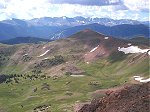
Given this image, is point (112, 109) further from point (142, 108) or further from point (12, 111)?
point (12, 111)

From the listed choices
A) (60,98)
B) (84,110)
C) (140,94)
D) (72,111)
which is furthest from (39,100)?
(140,94)

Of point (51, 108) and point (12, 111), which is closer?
point (51, 108)

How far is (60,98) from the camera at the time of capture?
603 feet

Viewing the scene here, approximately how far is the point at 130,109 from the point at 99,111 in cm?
1040

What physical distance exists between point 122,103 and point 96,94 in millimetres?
98835

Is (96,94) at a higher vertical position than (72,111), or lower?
lower

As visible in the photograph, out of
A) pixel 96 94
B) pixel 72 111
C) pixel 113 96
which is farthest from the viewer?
pixel 96 94

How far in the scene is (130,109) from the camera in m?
79.2

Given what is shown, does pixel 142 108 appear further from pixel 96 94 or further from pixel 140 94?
pixel 96 94

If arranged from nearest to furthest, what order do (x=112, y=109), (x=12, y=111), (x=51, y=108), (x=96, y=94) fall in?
(x=112, y=109) < (x=51, y=108) < (x=12, y=111) < (x=96, y=94)

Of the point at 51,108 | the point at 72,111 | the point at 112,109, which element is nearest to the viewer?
the point at 112,109

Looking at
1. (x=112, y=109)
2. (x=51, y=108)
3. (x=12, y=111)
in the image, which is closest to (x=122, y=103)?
(x=112, y=109)

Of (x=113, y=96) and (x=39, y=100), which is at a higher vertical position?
(x=113, y=96)

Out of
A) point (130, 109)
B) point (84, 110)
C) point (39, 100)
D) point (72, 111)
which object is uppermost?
point (130, 109)
